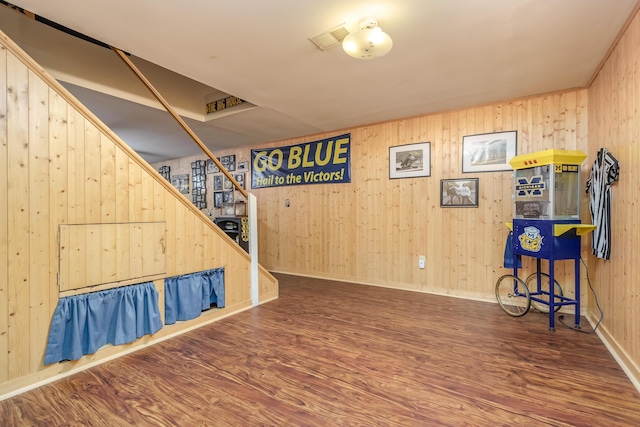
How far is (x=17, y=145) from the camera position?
81.6 inches

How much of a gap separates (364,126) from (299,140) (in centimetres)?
138

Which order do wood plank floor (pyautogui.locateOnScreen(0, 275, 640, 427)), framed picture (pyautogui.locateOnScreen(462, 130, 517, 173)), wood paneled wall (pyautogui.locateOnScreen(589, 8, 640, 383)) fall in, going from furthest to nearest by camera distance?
framed picture (pyautogui.locateOnScreen(462, 130, 517, 173))
wood paneled wall (pyautogui.locateOnScreen(589, 8, 640, 383))
wood plank floor (pyautogui.locateOnScreen(0, 275, 640, 427))

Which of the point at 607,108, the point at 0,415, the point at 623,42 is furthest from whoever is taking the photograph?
the point at 607,108

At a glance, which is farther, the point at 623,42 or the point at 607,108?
the point at 607,108

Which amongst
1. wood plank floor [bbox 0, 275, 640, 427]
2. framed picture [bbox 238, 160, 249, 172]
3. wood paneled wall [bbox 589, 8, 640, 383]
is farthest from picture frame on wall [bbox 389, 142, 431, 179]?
framed picture [bbox 238, 160, 249, 172]

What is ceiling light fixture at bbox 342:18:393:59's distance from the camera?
2148 mm

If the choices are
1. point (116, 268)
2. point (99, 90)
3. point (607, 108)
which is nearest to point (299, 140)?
point (99, 90)

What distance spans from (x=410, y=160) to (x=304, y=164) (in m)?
2.04

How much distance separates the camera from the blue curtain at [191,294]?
9.73ft

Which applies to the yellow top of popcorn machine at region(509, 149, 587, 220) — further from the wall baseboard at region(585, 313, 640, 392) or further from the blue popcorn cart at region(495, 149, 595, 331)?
the wall baseboard at region(585, 313, 640, 392)

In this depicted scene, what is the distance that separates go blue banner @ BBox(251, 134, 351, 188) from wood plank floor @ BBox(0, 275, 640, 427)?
9.31ft

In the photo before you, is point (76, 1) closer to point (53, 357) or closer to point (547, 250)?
point (53, 357)

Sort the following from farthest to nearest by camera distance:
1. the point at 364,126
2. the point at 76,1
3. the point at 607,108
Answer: the point at 364,126 → the point at 607,108 → the point at 76,1

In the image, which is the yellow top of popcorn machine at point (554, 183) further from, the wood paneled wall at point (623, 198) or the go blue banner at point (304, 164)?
the go blue banner at point (304, 164)
